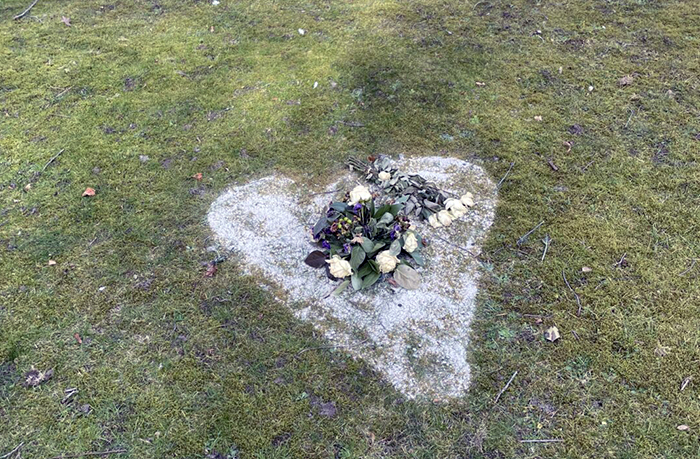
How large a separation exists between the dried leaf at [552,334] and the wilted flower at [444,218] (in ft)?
3.26

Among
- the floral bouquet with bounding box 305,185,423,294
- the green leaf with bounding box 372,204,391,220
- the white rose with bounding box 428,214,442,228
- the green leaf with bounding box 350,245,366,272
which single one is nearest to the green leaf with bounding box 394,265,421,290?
the floral bouquet with bounding box 305,185,423,294

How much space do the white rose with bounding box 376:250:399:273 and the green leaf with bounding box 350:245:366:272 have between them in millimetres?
106

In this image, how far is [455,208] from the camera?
326cm

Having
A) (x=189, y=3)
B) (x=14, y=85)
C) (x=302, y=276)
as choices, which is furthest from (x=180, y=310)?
(x=189, y=3)

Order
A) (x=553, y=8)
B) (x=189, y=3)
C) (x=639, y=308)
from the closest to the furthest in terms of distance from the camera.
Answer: (x=639, y=308) < (x=553, y=8) < (x=189, y=3)

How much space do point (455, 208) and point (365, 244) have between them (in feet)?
2.67

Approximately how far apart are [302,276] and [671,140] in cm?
340

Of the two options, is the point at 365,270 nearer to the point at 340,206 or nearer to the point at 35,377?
the point at 340,206

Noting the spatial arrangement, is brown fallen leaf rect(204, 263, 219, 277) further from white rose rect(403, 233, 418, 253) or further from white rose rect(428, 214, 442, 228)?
white rose rect(428, 214, 442, 228)

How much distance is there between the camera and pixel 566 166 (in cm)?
364

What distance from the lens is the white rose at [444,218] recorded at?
3.22m

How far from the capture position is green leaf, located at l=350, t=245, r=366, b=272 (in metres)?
2.86

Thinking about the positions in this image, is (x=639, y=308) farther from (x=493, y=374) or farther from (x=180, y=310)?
(x=180, y=310)

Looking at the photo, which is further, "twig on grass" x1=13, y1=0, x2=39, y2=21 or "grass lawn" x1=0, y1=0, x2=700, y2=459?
"twig on grass" x1=13, y1=0, x2=39, y2=21
